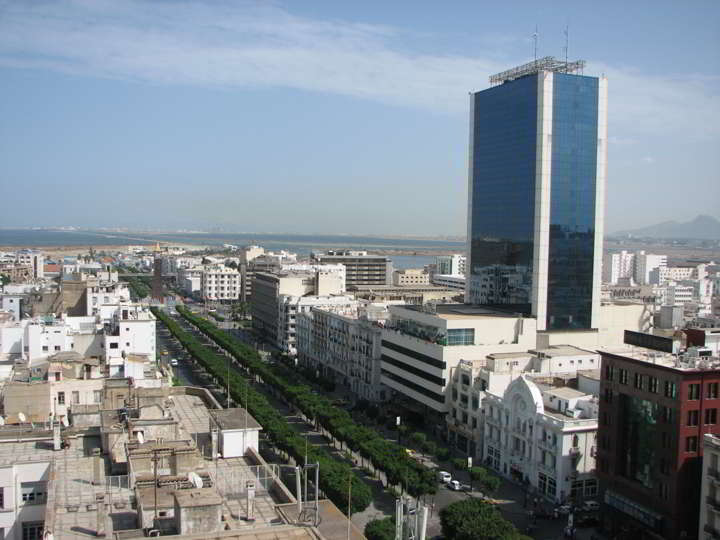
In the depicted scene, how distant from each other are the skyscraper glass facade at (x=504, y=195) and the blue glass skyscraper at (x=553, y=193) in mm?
84

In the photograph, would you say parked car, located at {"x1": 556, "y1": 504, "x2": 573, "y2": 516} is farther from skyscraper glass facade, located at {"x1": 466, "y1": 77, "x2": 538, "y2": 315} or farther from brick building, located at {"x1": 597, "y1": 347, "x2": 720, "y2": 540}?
skyscraper glass facade, located at {"x1": 466, "y1": 77, "x2": 538, "y2": 315}

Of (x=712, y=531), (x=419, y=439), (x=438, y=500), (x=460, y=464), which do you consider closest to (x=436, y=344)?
(x=419, y=439)

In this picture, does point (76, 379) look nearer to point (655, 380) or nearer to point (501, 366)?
point (501, 366)

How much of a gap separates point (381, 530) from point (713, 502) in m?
11.3

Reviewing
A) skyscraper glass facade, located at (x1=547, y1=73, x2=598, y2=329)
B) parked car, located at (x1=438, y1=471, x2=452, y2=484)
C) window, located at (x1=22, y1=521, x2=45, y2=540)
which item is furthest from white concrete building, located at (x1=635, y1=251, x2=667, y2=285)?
window, located at (x1=22, y1=521, x2=45, y2=540)

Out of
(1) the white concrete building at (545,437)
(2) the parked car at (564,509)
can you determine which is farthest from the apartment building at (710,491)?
(1) the white concrete building at (545,437)

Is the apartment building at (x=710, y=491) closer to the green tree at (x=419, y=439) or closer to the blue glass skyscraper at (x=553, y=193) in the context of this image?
the green tree at (x=419, y=439)

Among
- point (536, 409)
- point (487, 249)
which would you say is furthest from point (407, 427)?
point (487, 249)

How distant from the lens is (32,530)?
18969mm

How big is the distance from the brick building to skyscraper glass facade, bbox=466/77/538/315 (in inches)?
913

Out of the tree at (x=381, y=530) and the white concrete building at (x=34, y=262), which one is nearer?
the tree at (x=381, y=530)

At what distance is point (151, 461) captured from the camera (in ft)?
65.5

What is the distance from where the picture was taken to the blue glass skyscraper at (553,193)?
5278cm

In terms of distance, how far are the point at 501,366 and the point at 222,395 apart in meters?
20.4
